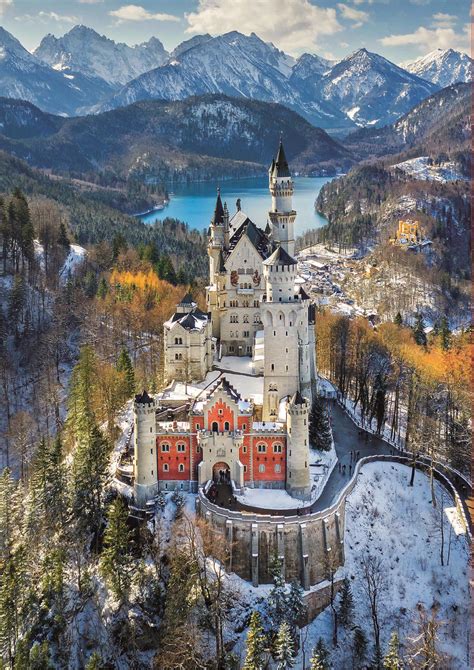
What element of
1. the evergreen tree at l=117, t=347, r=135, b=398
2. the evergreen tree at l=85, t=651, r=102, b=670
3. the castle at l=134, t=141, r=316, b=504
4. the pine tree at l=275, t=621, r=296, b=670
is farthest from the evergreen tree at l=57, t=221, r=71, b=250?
the pine tree at l=275, t=621, r=296, b=670

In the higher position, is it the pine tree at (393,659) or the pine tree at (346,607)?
the pine tree at (393,659)

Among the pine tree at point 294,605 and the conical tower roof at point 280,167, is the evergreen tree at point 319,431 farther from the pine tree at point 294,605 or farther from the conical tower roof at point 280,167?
the conical tower roof at point 280,167

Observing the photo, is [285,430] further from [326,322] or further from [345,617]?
[326,322]

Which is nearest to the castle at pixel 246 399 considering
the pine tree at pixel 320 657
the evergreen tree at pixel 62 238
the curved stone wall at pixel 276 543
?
the curved stone wall at pixel 276 543

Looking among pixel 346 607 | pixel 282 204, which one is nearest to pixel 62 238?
pixel 282 204

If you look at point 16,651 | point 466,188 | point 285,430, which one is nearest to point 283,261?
point 285,430

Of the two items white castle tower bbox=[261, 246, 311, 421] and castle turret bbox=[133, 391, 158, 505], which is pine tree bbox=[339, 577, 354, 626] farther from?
castle turret bbox=[133, 391, 158, 505]

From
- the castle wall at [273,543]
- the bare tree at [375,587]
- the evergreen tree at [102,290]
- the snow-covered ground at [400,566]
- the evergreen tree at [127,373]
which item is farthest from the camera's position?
the evergreen tree at [102,290]
